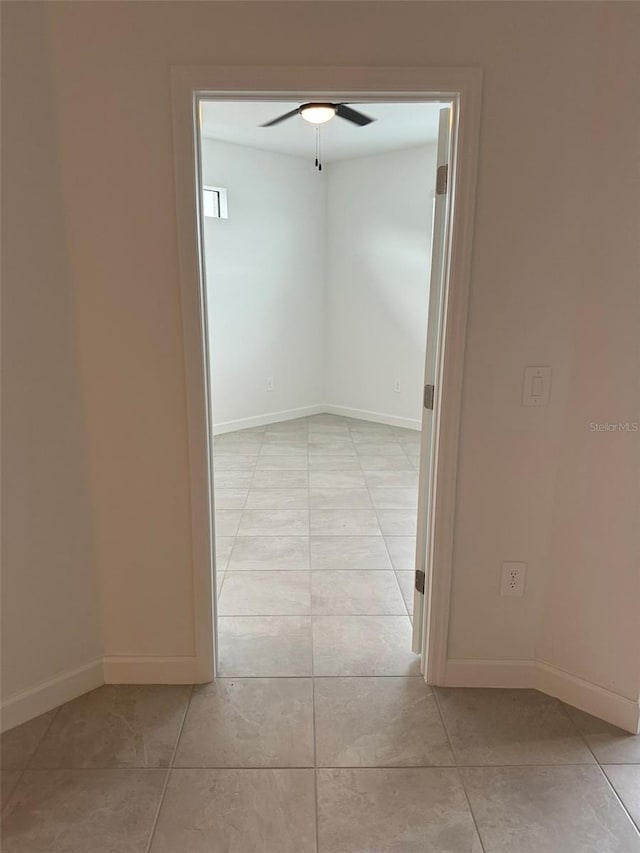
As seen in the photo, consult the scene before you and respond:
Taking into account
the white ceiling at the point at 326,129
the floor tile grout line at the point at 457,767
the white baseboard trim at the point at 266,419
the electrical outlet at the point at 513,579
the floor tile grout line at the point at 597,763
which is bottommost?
the floor tile grout line at the point at 597,763

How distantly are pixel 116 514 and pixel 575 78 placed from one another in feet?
6.47

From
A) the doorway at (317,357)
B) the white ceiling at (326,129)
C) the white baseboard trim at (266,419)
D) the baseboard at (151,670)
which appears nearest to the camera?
the baseboard at (151,670)

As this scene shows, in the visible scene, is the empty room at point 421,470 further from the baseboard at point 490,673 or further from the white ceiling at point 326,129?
the white ceiling at point 326,129

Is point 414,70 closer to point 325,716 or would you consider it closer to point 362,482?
point 325,716

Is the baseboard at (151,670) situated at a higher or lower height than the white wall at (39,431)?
lower

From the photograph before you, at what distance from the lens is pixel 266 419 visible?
19.7 feet

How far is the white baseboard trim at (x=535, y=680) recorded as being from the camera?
1938 mm

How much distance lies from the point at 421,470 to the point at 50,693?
150 cm

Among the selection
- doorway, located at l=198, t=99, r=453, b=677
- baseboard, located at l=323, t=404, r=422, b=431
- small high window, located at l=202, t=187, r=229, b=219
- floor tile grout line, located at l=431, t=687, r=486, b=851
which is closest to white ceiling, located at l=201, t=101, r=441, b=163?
doorway, located at l=198, t=99, r=453, b=677

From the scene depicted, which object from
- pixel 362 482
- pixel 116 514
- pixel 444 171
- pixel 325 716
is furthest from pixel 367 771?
pixel 362 482

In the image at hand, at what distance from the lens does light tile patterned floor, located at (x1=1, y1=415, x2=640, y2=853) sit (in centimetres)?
150

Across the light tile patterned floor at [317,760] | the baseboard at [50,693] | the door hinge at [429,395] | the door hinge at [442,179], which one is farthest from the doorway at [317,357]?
the door hinge at [442,179]

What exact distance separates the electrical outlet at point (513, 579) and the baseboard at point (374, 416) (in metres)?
3.76

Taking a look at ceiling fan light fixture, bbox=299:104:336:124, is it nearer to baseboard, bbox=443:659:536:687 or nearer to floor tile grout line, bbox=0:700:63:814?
baseboard, bbox=443:659:536:687
